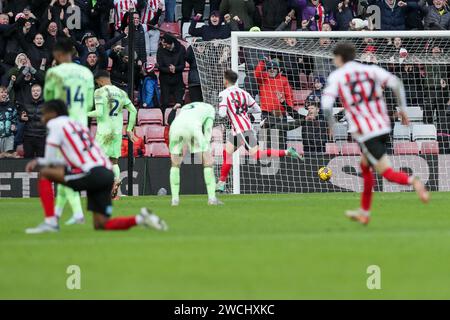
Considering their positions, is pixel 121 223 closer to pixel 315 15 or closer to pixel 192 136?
A: pixel 192 136

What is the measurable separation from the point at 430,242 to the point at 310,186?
1328 centimetres

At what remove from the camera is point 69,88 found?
15.1 m

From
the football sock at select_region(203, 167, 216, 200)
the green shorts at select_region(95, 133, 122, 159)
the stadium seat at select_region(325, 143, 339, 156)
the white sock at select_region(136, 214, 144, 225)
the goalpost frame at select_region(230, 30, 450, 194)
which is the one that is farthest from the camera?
the stadium seat at select_region(325, 143, 339, 156)

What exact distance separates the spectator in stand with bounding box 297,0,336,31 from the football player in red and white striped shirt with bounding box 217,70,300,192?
4.85m

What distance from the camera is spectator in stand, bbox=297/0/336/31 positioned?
92.3 feet

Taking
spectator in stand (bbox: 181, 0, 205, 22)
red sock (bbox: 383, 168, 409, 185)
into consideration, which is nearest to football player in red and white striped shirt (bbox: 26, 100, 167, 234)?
red sock (bbox: 383, 168, 409, 185)

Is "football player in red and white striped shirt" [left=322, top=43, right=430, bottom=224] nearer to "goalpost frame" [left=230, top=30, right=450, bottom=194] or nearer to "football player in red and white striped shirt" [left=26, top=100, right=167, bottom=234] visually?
"football player in red and white striped shirt" [left=26, top=100, right=167, bottom=234]

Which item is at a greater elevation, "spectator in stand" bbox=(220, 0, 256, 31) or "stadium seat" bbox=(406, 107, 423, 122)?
"spectator in stand" bbox=(220, 0, 256, 31)

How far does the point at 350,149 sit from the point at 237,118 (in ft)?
11.7

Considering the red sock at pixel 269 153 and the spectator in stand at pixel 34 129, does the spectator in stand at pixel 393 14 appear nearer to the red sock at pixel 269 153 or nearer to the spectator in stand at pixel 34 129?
the red sock at pixel 269 153

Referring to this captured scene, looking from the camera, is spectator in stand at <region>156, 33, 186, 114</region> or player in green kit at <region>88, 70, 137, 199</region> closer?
player in green kit at <region>88, 70, 137, 199</region>

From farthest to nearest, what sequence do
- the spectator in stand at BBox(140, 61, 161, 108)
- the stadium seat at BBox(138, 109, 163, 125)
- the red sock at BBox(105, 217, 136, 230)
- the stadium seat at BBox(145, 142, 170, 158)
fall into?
the spectator in stand at BBox(140, 61, 161, 108) < the stadium seat at BBox(138, 109, 163, 125) < the stadium seat at BBox(145, 142, 170, 158) < the red sock at BBox(105, 217, 136, 230)

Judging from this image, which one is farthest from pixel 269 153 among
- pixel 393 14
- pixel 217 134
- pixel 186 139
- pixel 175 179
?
pixel 393 14

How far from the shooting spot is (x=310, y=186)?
84.7ft
